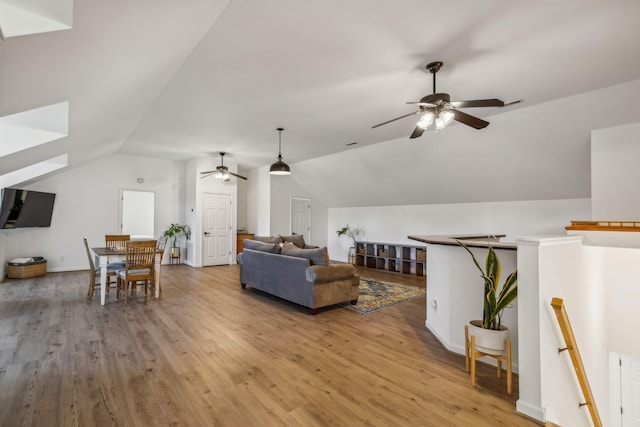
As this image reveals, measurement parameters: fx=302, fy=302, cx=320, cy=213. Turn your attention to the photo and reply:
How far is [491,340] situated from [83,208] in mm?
8923

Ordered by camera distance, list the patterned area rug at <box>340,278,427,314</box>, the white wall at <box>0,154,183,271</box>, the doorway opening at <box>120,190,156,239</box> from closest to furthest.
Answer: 1. the patterned area rug at <box>340,278,427,314</box>
2. the white wall at <box>0,154,183,271</box>
3. the doorway opening at <box>120,190,156,239</box>

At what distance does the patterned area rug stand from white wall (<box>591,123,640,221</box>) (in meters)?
2.95

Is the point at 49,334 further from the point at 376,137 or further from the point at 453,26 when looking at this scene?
the point at 376,137

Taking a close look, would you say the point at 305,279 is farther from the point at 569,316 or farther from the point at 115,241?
the point at 115,241

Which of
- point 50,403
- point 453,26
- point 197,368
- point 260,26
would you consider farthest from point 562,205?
point 50,403

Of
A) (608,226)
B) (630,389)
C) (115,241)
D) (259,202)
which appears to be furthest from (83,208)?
(630,389)

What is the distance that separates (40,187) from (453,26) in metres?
8.72

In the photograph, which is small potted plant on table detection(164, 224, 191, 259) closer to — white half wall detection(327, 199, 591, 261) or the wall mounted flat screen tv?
the wall mounted flat screen tv

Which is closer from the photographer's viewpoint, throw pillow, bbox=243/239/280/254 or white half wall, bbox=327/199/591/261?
throw pillow, bbox=243/239/280/254

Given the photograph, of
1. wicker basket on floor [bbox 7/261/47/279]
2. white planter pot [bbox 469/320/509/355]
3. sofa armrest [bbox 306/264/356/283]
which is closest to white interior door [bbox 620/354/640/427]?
white planter pot [bbox 469/320/509/355]

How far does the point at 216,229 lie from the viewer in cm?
856

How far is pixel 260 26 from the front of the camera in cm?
250

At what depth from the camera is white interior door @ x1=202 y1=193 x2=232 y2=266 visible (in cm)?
835

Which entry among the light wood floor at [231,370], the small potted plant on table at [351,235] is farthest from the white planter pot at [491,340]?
the small potted plant on table at [351,235]
